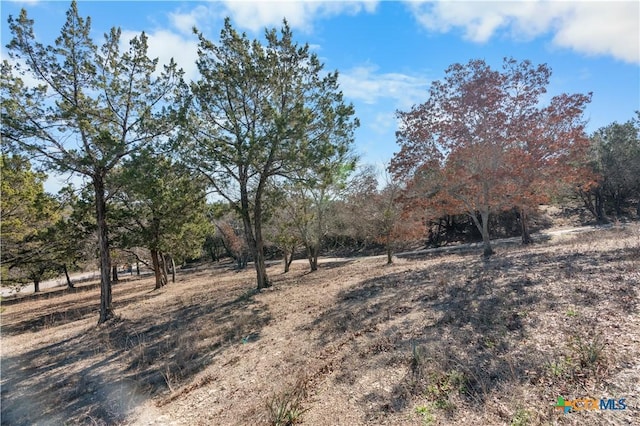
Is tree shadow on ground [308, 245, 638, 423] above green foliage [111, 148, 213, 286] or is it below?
below

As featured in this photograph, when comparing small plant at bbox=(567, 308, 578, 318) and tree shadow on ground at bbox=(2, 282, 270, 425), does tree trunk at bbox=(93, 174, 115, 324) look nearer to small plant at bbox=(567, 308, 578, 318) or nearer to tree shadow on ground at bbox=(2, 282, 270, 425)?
tree shadow on ground at bbox=(2, 282, 270, 425)

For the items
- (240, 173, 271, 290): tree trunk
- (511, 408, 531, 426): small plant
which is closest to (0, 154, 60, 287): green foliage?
(240, 173, 271, 290): tree trunk

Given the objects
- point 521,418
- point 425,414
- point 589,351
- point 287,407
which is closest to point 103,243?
point 287,407

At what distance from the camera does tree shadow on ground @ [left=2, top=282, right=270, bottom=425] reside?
6031 mm

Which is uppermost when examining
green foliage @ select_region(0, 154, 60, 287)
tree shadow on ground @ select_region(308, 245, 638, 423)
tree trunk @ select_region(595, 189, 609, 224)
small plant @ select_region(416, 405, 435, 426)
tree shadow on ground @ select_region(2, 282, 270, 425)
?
green foliage @ select_region(0, 154, 60, 287)

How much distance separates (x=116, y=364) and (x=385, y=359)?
22.4 ft

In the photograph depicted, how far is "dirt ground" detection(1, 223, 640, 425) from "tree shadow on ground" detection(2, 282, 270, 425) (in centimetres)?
4

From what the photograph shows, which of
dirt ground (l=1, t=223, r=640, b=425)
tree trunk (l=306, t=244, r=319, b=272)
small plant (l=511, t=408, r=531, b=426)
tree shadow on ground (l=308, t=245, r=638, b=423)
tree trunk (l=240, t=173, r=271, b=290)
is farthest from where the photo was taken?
tree trunk (l=306, t=244, r=319, b=272)

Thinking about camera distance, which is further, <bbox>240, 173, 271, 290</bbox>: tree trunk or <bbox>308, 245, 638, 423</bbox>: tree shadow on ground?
<bbox>240, 173, 271, 290</bbox>: tree trunk

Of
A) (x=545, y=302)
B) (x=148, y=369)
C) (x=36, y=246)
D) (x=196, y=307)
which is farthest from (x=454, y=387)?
(x=36, y=246)

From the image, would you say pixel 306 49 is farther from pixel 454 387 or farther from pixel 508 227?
pixel 508 227

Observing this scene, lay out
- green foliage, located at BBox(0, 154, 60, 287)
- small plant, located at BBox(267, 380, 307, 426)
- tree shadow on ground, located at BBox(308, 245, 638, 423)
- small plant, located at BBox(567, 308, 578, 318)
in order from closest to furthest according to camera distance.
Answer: tree shadow on ground, located at BBox(308, 245, 638, 423)
small plant, located at BBox(267, 380, 307, 426)
small plant, located at BBox(567, 308, 578, 318)
green foliage, located at BBox(0, 154, 60, 287)

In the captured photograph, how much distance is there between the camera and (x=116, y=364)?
25.6 feet

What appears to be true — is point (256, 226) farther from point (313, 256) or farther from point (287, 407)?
point (287, 407)
